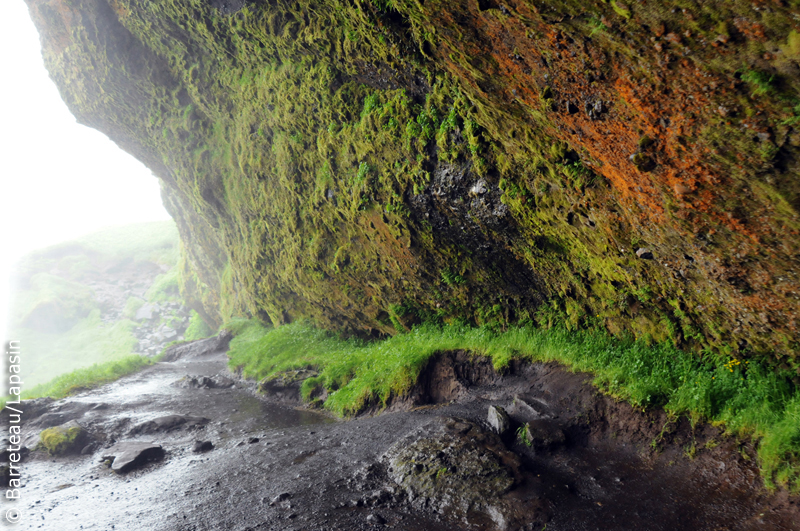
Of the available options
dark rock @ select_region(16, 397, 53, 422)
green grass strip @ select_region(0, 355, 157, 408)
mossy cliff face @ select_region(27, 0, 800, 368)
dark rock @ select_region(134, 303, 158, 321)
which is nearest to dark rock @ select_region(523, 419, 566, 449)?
mossy cliff face @ select_region(27, 0, 800, 368)

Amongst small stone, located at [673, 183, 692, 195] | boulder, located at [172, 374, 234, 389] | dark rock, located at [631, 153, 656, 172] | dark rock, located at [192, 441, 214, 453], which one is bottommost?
boulder, located at [172, 374, 234, 389]

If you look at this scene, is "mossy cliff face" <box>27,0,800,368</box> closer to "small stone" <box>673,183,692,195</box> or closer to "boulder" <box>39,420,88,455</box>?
"small stone" <box>673,183,692,195</box>

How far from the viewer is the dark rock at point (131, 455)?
9190 millimetres

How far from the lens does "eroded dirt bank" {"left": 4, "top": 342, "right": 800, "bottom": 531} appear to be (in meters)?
5.36

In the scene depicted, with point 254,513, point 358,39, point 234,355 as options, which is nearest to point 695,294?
point 254,513

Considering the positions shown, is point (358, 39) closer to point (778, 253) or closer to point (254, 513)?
point (778, 253)

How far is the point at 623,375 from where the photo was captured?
723 cm

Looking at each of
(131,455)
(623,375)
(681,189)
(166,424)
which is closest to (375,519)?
(623,375)

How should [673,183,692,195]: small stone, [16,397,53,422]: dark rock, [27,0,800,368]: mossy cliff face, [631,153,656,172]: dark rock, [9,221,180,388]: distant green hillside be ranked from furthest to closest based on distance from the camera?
[9,221,180,388]: distant green hillside, [16,397,53,422]: dark rock, [631,153,656,172]: dark rock, [673,183,692,195]: small stone, [27,0,800,368]: mossy cliff face

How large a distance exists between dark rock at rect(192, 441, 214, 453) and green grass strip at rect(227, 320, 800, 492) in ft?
10.4

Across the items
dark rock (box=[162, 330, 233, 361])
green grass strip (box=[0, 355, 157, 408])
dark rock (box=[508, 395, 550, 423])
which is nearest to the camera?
dark rock (box=[508, 395, 550, 423])

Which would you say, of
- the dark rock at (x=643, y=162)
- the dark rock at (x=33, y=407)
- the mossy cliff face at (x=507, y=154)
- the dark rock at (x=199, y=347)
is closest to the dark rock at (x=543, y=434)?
the mossy cliff face at (x=507, y=154)

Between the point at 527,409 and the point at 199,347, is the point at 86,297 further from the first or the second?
the point at 527,409

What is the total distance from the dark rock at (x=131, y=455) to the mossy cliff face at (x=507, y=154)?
727cm
